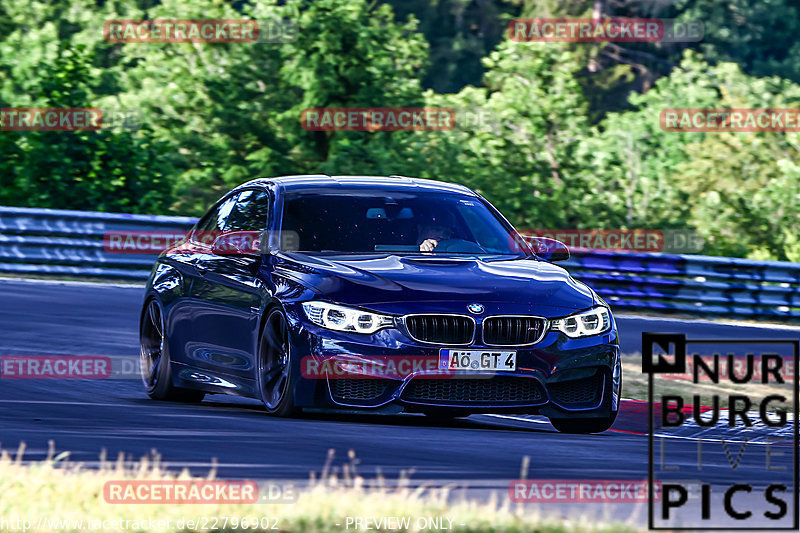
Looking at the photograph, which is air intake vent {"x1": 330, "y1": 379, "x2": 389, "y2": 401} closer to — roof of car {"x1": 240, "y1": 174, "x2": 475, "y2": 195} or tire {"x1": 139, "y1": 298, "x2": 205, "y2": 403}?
roof of car {"x1": 240, "y1": 174, "x2": 475, "y2": 195}

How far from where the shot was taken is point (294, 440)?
8656 mm

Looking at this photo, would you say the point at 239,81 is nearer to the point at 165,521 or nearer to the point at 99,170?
the point at 99,170

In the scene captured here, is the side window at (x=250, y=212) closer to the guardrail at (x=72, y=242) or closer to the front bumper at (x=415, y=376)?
the front bumper at (x=415, y=376)

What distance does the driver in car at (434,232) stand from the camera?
10523 mm

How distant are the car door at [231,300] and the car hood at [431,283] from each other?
0.34m

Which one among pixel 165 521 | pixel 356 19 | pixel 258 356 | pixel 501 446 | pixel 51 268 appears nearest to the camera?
pixel 165 521

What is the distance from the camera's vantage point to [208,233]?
11.5 metres

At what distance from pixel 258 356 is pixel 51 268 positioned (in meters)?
13.2

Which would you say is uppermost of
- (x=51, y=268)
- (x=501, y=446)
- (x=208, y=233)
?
(x=208, y=233)

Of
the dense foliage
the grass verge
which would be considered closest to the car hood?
the grass verge

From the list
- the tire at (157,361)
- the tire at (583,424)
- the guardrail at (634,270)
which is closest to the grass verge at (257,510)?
the tire at (583,424)

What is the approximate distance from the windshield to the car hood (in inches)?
10.6

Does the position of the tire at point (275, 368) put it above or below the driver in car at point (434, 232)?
below

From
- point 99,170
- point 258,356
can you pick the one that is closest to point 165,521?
point 258,356
